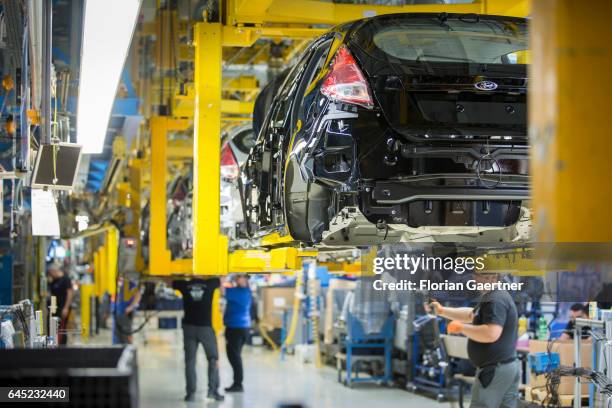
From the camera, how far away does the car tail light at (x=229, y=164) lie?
30.8 feet

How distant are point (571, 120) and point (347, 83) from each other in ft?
9.64

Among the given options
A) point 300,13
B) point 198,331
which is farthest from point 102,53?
point 198,331

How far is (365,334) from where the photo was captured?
1312cm

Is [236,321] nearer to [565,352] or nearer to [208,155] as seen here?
[565,352]

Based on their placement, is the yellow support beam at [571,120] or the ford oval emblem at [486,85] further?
the ford oval emblem at [486,85]

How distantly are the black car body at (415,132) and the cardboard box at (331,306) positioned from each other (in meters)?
10.2

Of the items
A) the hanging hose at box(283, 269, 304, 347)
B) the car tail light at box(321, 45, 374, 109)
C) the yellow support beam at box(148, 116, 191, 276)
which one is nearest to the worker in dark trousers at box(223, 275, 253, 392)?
the yellow support beam at box(148, 116, 191, 276)

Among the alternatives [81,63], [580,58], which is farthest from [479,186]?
[81,63]

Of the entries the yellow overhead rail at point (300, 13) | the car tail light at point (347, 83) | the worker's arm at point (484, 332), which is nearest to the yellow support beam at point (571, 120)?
the car tail light at point (347, 83)

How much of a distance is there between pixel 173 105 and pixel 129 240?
288 centimetres

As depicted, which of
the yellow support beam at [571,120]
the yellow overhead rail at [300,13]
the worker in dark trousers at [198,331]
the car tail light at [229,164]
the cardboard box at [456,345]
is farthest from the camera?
the worker in dark trousers at [198,331]

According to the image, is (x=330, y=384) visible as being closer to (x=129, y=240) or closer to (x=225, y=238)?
(x=129, y=240)

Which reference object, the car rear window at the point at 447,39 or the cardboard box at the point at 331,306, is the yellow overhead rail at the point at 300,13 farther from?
the cardboard box at the point at 331,306

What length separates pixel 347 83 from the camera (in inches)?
192
